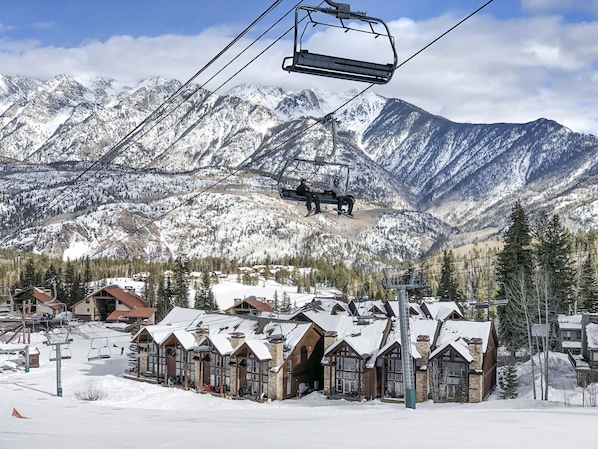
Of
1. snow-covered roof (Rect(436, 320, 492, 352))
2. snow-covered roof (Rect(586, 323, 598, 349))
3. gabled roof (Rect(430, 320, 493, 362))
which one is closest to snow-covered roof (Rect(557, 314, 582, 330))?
snow-covered roof (Rect(586, 323, 598, 349))

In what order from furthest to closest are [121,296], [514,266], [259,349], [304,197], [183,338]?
[121,296] < [514,266] < [183,338] < [259,349] < [304,197]

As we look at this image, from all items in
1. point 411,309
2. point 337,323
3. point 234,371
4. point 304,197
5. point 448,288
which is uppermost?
point 304,197

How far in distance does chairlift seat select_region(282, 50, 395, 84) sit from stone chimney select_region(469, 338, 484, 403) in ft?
118

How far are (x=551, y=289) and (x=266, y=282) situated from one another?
137m

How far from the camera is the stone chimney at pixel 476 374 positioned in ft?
144

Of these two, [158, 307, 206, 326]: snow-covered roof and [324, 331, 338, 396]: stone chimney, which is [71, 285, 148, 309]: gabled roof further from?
[324, 331, 338, 396]: stone chimney

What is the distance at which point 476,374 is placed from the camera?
144 feet

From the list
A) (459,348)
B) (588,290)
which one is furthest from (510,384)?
(588,290)

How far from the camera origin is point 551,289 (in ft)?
207

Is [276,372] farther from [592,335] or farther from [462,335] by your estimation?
[592,335]

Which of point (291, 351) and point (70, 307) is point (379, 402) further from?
point (70, 307)

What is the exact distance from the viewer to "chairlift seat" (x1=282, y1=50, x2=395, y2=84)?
38.2 feet

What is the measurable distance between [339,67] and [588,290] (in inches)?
2807

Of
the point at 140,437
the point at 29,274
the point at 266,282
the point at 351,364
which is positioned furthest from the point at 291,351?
the point at 266,282
